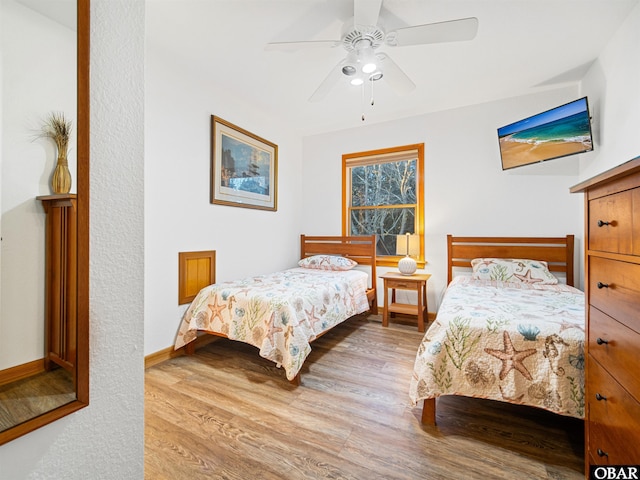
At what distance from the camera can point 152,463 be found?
4.28 feet

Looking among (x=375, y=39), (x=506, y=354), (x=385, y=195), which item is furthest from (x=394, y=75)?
(x=506, y=354)

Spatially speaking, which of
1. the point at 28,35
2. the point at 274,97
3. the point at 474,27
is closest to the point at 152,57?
the point at 274,97

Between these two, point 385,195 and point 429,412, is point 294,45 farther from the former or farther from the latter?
point 429,412

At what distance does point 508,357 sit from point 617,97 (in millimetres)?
2231

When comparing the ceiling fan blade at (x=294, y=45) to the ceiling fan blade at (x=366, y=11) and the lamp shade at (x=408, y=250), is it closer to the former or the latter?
the ceiling fan blade at (x=366, y=11)

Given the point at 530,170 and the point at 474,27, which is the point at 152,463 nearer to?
the point at 474,27

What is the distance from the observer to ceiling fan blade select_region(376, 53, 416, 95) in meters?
2.07

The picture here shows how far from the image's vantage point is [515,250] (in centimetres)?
301

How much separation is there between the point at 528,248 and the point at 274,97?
3.17m

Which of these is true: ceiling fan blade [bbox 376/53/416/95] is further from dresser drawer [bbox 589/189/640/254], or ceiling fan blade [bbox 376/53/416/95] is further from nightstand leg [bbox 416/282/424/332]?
nightstand leg [bbox 416/282/424/332]

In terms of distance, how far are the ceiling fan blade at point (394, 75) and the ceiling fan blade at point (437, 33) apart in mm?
174

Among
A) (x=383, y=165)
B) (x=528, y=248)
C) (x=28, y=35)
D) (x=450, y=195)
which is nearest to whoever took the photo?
(x=28, y=35)

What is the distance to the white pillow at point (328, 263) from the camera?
11.7 feet

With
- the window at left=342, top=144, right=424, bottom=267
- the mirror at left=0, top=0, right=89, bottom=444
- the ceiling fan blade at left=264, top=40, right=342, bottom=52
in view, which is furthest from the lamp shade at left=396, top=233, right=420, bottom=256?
the mirror at left=0, top=0, right=89, bottom=444
